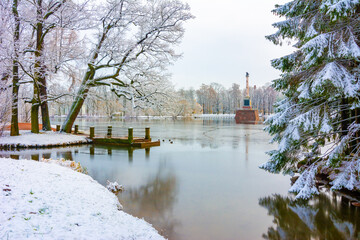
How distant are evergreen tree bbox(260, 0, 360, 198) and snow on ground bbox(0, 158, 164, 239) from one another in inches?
147

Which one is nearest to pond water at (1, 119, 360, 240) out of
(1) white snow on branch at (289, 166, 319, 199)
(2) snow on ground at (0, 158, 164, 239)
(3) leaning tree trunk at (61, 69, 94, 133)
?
(1) white snow on branch at (289, 166, 319, 199)

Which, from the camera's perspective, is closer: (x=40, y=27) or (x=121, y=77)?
(x=40, y=27)

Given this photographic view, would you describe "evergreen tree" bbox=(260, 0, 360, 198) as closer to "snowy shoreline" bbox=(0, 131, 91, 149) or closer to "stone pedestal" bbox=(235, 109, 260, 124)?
"snowy shoreline" bbox=(0, 131, 91, 149)

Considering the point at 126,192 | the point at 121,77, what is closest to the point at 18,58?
the point at 121,77

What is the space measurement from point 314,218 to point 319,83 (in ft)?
10.1

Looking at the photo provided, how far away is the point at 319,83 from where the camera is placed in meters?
5.00

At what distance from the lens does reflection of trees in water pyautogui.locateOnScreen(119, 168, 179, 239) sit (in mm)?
5469

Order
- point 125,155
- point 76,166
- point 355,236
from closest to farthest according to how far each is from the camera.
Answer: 1. point 355,236
2. point 76,166
3. point 125,155

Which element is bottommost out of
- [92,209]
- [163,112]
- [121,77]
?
[92,209]

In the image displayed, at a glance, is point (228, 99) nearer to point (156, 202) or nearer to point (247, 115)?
point (247, 115)

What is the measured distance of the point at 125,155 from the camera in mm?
13125

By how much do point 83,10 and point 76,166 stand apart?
12.1 meters

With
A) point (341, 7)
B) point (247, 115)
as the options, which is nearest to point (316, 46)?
point (341, 7)

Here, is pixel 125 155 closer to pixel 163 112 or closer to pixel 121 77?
pixel 163 112
